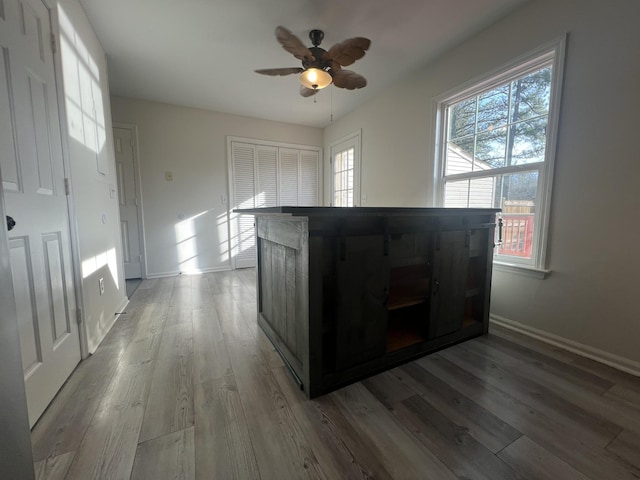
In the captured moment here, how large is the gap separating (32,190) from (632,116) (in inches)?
136

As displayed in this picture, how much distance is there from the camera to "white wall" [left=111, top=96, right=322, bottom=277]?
12.5 ft

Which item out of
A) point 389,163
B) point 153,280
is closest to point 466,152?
point 389,163

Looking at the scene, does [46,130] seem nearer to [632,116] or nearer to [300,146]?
[632,116]

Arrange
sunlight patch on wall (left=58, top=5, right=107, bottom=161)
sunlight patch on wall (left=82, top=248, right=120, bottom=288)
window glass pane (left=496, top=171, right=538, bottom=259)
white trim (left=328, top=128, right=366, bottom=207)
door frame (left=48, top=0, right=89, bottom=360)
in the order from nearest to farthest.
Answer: door frame (left=48, top=0, right=89, bottom=360) → sunlight patch on wall (left=58, top=5, right=107, bottom=161) → sunlight patch on wall (left=82, top=248, right=120, bottom=288) → window glass pane (left=496, top=171, right=538, bottom=259) → white trim (left=328, top=128, right=366, bottom=207)

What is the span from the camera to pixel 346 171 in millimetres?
4590

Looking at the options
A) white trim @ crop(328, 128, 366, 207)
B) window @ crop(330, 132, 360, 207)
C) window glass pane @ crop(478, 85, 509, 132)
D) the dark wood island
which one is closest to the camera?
the dark wood island

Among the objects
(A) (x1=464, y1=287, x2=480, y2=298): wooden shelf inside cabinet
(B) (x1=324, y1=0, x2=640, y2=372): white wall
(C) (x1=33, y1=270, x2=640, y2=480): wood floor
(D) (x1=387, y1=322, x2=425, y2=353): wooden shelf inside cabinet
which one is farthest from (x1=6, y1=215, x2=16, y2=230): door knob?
(B) (x1=324, y1=0, x2=640, y2=372): white wall

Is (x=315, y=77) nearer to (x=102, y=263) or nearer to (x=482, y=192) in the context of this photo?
(x=482, y=192)

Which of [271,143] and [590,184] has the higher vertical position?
[271,143]

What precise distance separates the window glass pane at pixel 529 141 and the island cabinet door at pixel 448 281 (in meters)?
0.91

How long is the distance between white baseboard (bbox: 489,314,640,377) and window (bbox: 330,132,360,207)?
2.68m

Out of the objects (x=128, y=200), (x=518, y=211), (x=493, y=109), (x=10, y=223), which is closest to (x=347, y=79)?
(x=493, y=109)

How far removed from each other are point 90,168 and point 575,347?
12.9 feet

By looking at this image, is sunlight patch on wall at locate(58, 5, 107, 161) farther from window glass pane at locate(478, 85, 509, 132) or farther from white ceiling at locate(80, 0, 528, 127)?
window glass pane at locate(478, 85, 509, 132)
